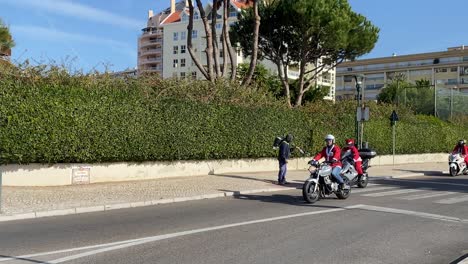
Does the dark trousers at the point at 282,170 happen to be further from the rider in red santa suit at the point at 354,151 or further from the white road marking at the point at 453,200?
the white road marking at the point at 453,200

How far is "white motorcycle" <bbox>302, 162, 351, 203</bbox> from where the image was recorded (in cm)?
1246

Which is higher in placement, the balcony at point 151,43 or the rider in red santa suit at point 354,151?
the balcony at point 151,43

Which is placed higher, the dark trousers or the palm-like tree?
the palm-like tree

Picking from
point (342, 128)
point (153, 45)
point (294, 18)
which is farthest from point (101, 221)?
point (153, 45)

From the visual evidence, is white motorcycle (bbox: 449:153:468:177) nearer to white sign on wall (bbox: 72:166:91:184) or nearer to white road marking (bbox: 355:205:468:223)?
white road marking (bbox: 355:205:468:223)

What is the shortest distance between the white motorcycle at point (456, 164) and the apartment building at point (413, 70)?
266 ft

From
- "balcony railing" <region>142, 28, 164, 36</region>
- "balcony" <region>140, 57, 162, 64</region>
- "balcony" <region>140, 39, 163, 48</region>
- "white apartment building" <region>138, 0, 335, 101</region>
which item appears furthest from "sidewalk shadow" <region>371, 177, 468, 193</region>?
"balcony railing" <region>142, 28, 164, 36</region>

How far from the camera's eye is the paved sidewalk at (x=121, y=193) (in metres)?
11.0

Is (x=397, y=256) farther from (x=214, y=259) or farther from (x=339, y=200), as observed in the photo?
(x=339, y=200)

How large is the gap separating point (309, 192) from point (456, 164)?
13.2 meters

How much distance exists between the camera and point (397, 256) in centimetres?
710

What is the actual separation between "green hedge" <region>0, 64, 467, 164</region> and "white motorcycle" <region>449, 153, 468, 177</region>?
5.70 metres

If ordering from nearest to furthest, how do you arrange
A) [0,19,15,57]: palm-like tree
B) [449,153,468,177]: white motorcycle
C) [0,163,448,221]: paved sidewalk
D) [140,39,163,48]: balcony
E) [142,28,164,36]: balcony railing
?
[0,163,448,221]: paved sidewalk, [0,19,15,57]: palm-like tree, [449,153,468,177]: white motorcycle, [140,39,163,48]: balcony, [142,28,164,36]: balcony railing

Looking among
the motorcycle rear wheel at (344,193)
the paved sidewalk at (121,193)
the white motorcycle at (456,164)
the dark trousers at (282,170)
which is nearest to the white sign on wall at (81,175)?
the paved sidewalk at (121,193)
